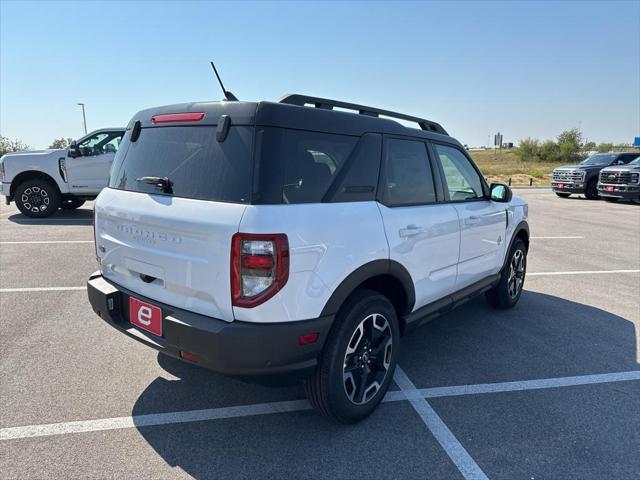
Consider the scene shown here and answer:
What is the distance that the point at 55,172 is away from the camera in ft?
33.8

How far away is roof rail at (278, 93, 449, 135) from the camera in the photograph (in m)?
2.70

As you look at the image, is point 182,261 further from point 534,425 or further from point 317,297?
point 534,425

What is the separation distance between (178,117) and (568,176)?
20.4m


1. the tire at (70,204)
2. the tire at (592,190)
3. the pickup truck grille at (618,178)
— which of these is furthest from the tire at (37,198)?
the tire at (592,190)

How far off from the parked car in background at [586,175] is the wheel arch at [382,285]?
1910 cm

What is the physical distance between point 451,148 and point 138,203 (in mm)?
2628

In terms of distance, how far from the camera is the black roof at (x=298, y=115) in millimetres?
2348

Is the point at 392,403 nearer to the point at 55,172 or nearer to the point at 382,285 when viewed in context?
the point at 382,285

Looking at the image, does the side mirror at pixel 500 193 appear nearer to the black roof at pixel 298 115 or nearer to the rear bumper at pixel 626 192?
the black roof at pixel 298 115

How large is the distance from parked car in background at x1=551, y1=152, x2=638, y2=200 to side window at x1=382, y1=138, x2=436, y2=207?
18647 mm

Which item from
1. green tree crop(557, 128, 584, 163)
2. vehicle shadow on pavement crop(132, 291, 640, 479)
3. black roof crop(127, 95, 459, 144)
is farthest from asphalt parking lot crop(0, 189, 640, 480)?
green tree crop(557, 128, 584, 163)

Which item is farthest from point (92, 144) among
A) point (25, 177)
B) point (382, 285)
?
point (382, 285)

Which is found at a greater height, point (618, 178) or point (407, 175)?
point (407, 175)

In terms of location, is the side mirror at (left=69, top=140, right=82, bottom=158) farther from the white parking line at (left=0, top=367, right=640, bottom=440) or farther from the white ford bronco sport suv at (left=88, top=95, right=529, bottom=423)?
the white parking line at (left=0, top=367, right=640, bottom=440)
